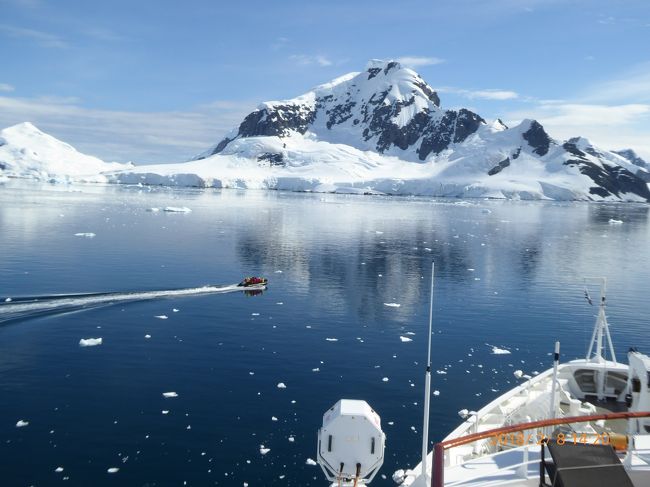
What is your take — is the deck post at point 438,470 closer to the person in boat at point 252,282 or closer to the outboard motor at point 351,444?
the outboard motor at point 351,444

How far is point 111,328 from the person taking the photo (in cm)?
3722

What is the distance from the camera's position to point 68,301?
4225 centimetres

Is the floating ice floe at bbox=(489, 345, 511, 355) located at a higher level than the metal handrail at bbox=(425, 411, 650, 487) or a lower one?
lower

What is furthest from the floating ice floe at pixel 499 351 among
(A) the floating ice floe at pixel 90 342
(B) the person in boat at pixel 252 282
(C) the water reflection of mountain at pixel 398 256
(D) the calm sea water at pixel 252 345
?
(A) the floating ice floe at pixel 90 342

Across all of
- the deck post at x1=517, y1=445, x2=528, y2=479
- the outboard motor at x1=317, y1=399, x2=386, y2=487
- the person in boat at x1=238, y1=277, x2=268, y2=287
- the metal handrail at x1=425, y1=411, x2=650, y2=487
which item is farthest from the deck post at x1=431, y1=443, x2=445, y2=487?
the person in boat at x1=238, y1=277, x2=268, y2=287

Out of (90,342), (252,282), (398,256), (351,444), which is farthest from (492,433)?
(398,256)

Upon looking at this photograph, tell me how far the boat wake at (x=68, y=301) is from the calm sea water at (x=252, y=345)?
0.99 meters

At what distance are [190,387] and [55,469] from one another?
846 cm

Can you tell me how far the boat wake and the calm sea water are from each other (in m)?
0.99

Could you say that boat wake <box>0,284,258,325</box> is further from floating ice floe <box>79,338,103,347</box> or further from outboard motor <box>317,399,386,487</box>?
outboard motor <box>317,399,386,487</box>

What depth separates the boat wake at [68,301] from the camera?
39.0 m

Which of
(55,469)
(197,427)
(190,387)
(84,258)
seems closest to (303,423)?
(197,427)

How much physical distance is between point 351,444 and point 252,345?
20578 millimetres

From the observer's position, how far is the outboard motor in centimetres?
1506
